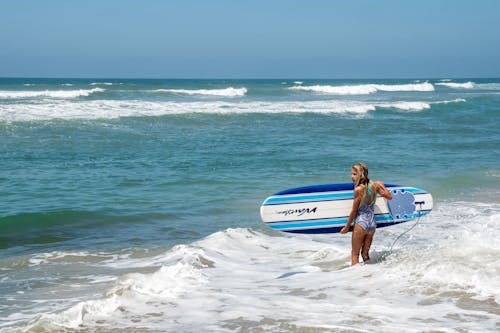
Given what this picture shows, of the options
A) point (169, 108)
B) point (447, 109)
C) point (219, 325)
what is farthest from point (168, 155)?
point (447, 109)

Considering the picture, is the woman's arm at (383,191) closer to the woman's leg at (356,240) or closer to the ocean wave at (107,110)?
the woman's leg at (356,240)

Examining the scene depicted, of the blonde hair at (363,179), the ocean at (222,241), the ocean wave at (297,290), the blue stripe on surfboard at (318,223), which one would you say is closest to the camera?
the ocean wave at (297,290)

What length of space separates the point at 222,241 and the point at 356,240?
87.2 inches

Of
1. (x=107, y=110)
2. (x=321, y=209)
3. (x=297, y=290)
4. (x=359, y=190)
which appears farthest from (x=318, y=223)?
(x=107, y=110)

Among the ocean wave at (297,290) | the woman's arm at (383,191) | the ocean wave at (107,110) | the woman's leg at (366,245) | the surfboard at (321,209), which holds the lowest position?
the ocean wave at (297,290)

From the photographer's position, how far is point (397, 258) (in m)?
6.87

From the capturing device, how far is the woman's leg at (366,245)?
6895mm

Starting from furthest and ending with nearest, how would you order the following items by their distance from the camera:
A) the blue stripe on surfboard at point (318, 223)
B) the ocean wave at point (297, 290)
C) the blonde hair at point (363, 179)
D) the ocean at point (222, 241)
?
1. the blue stripe on surfboard at point (318, 223)
2. the blonde hair at point (363, 179)
3. the ocean at point (222, 241)
4. the ocean wave at point (297, 290)

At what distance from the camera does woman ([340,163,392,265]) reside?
6719 mm

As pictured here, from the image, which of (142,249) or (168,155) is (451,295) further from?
(168,155)

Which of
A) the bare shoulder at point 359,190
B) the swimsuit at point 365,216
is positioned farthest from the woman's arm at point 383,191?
the bare shoulder at point 359,190

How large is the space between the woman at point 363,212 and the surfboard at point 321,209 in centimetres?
57

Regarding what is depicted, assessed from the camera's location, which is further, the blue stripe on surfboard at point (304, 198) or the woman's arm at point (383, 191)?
the blue stripe on surfboard at point (304, 198)

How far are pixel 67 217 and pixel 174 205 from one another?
5.99 ft
